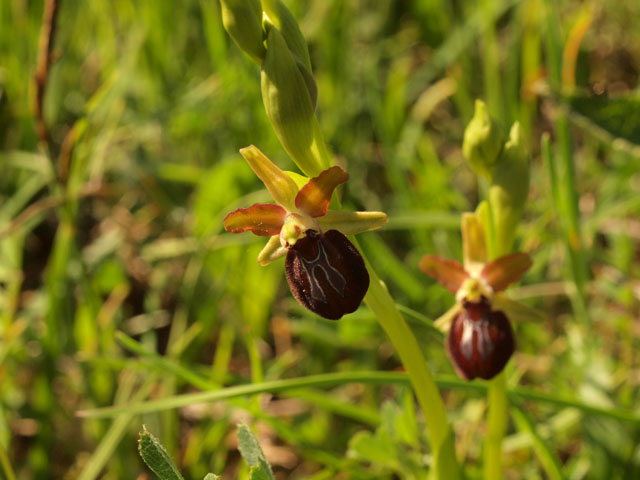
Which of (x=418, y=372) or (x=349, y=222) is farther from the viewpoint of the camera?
(x=418, y=372)

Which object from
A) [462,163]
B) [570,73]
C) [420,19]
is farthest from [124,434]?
[420,19]

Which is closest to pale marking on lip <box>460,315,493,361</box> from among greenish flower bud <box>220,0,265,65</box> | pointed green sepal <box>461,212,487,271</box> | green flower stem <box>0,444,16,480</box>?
pointed green sepal <box>461,212,487,271</box>

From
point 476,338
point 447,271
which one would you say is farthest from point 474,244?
point 476,338

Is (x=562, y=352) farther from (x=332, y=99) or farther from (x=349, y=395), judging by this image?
(x=332, y=99)

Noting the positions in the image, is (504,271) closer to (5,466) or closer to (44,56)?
(5,466)

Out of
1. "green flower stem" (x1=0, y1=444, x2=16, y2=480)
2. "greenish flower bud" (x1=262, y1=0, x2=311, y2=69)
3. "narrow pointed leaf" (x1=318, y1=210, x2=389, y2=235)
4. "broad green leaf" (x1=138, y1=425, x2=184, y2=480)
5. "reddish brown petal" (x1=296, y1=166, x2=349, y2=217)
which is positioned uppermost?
"greenish flower bud" (x1=262, y1=0, x2=311, y2=69)

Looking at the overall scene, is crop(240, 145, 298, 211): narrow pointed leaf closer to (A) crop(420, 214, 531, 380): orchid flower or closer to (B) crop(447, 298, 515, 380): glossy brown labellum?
(A) crop(420, 214, 531, 380): orchid flower
